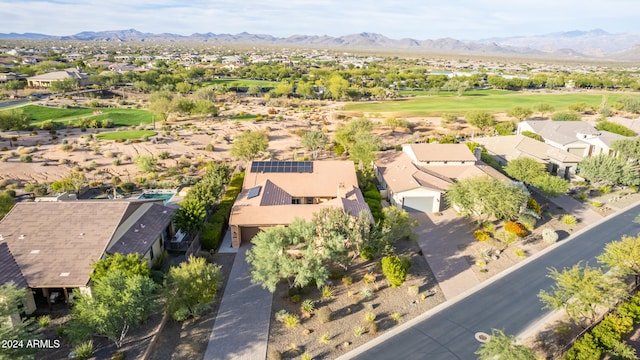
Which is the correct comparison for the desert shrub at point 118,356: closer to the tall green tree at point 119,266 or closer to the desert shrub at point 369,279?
the tall green tree at point 119,266

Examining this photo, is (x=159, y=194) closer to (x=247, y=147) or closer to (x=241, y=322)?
(x=247, y=147)

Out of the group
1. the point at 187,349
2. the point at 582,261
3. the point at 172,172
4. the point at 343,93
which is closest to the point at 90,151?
the point at 172,172

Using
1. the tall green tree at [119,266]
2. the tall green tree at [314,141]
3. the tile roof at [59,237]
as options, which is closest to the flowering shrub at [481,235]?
the tall green tree at [119,266]

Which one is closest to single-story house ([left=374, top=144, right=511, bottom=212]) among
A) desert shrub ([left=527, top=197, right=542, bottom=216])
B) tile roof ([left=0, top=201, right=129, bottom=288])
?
desert shrub ([left=527, top=197, right=542, bottom=216])

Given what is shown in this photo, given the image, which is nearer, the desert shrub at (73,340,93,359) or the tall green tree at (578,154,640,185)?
the desert shrub at (73,340,93,359)

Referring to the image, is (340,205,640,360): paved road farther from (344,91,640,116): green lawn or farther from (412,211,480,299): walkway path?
(344,91,640,116): green lawn

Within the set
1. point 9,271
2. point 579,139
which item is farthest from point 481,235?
point 9,271
